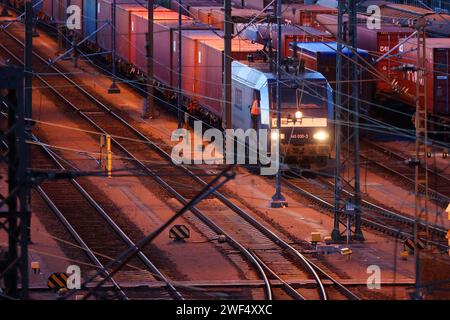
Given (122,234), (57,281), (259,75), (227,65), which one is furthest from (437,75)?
(57,281)

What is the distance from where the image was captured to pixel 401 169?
38938 mm

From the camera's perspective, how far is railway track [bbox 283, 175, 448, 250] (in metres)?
30.4

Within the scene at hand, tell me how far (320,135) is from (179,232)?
299 inches

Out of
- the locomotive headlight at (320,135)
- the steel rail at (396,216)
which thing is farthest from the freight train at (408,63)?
the steel rail at (396,216)

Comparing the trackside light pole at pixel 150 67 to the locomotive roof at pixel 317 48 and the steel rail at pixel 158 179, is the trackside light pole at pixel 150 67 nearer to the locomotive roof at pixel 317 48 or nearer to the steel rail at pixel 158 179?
the steel rail at pixel 158 179

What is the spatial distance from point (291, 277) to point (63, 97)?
86.1ft

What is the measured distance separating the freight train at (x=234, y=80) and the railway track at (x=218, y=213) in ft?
7.04
